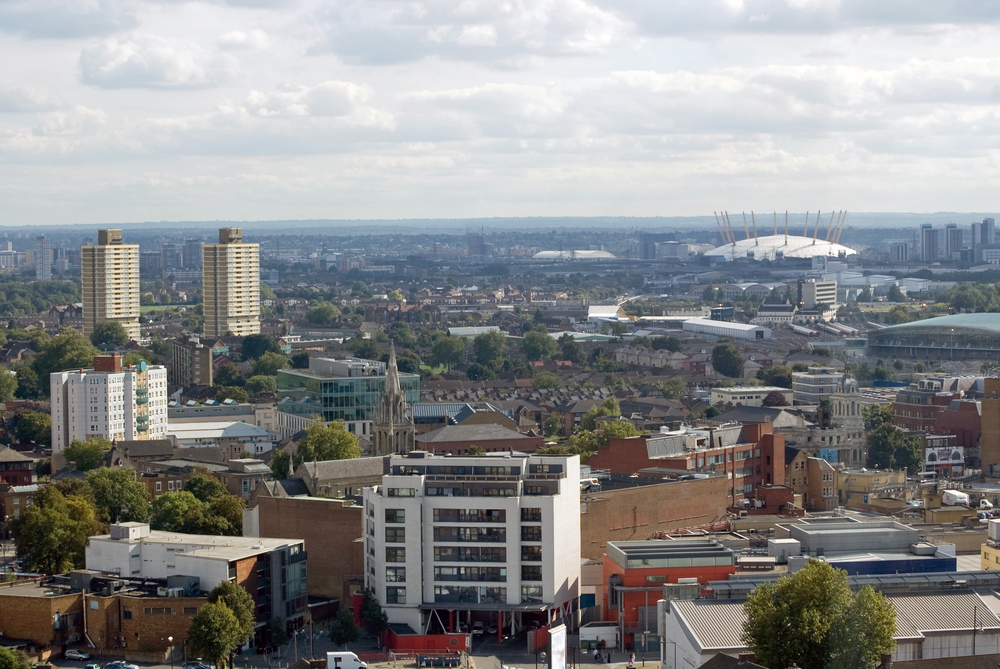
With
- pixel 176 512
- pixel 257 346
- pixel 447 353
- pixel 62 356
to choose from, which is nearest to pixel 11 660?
pixel 176 512

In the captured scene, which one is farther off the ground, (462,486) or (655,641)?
(462,486)

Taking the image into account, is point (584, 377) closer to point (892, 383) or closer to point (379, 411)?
point (892, 383)

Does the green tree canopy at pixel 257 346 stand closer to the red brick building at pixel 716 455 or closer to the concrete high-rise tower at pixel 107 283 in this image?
the concrete high-rise tower at pixel 107 283

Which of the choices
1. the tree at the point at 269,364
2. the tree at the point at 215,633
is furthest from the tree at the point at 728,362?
the tree at the point at 215,633

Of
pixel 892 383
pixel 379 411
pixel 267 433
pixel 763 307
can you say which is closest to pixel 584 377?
pixel 892 383

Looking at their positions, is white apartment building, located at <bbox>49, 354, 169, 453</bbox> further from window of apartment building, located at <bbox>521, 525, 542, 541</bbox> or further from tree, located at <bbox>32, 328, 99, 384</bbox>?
window of apartment building, located at <bbox>521, 525, 542, 541</bbox>

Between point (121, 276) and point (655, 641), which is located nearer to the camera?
point (655, 641)

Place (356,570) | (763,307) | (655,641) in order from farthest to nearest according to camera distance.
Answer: (763,307)
(356,570)
(655,641)
